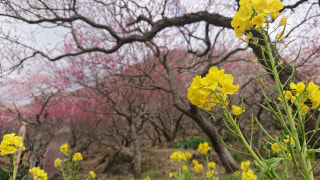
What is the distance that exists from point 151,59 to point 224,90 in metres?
7.34

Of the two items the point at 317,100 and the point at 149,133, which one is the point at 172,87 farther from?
the point at 149,133

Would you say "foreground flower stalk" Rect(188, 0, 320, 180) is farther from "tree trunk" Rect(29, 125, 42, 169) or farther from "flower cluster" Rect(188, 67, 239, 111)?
"tree trunk" Rect(29, 125, 42, 169)

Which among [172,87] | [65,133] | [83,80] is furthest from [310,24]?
[65,133]

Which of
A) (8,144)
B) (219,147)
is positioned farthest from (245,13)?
(219,147)

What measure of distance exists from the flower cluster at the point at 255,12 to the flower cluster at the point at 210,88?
0.97 feet

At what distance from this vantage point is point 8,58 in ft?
15.6

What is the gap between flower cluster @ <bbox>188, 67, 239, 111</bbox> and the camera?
29.6 inches

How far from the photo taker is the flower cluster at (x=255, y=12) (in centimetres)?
83

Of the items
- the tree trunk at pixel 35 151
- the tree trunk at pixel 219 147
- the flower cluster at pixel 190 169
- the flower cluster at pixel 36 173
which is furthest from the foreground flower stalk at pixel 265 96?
the tree trunk at pixel 35 151

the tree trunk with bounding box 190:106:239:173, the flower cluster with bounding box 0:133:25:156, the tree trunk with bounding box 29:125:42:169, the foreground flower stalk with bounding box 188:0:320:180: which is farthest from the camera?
the tree trunk with bounding box 29:125:42:169

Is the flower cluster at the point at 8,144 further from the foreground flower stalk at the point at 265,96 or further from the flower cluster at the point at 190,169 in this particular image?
the foreground flower stalk at the point at 265,96

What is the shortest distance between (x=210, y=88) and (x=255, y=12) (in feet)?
1.50

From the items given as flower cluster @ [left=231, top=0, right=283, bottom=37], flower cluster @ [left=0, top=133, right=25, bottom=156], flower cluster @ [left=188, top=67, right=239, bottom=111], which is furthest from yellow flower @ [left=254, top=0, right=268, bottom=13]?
flower cluster @ [left=0, top=133, right=25, bottom=156]

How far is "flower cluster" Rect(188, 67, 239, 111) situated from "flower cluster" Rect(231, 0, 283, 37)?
30cm
